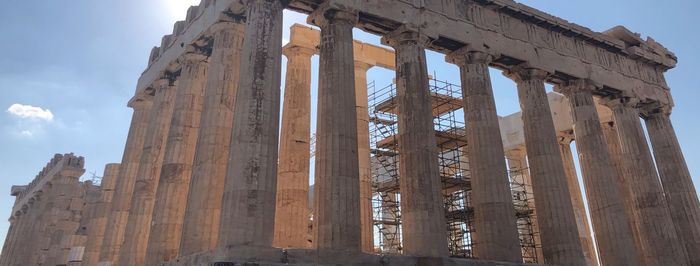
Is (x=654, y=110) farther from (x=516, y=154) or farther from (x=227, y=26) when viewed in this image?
(x=227, y=26)

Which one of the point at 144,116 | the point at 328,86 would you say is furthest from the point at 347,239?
the point at 144,116

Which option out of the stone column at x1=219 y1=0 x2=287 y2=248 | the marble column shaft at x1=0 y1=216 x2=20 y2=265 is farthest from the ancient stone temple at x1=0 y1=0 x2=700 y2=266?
the marble column shaft at x1=0 y1=216 x2=20 y2=265

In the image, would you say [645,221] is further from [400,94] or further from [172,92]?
[172,92]

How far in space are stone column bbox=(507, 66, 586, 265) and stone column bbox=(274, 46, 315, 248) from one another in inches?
411

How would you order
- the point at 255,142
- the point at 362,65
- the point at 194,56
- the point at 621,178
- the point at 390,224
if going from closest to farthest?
the point at 255,142 → the point at 194,56 → the point at 362,65 → the point at 390,224 → the point at 621,178

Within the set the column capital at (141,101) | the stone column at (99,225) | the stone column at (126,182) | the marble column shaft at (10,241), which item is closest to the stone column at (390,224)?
the stone column at (126,182)

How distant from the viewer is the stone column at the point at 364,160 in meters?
22.0

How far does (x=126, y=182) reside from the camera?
2580cm

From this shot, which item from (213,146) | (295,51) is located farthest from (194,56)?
(213,146)

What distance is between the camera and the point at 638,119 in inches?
1134

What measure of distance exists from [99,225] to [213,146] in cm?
1327

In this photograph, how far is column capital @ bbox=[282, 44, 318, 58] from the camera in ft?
80.3

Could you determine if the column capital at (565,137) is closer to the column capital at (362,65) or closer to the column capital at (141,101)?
the column capital at (362,65)

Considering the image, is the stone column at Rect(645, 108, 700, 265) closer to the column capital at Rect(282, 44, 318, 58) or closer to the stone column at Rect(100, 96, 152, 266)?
the column capital at Rect(282, 44, 318, 58)
